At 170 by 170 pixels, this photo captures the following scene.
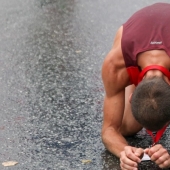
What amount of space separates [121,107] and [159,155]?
0.50 m

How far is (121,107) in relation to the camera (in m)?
4.30

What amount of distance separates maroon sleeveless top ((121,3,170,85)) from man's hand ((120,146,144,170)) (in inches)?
17.8

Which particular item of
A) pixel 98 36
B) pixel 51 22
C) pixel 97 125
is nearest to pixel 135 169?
pixel 97 125

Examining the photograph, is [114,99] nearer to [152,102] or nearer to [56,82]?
[152,102]

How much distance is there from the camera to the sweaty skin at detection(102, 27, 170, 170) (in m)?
3.96

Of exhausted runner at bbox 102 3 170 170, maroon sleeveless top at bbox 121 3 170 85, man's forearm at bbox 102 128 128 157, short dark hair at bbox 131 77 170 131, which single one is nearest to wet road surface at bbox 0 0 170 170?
man's forearm at bbox 102 128 128 157

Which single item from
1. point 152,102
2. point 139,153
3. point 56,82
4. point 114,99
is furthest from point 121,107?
point 56,82

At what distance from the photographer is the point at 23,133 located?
187 inches

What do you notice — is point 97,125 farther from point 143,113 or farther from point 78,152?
point 143,113

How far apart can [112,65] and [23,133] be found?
966 mm

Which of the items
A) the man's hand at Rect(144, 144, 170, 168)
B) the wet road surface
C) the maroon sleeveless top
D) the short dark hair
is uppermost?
the maroon sleeveless top

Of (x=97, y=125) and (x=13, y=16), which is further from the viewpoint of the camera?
(x=13, y=16)

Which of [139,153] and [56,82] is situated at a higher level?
[139,153]

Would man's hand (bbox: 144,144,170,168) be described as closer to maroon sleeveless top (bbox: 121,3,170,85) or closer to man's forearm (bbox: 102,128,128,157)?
man's forearm (bbox: 102,128,128,157)
